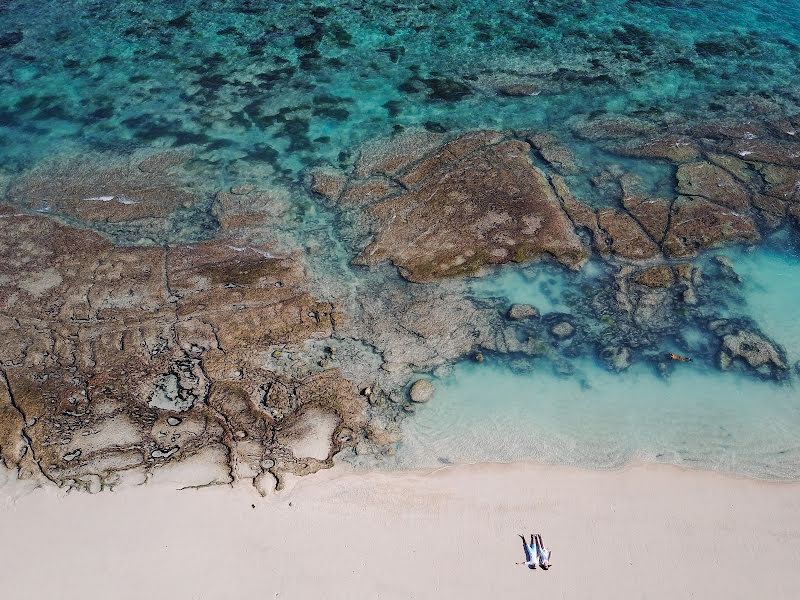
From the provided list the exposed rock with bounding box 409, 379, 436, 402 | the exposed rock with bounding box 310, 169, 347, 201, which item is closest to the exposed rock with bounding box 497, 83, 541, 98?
the exposed rock with bounding box 310, 169, 347, 201

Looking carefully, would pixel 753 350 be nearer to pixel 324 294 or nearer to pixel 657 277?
pixel 657 277

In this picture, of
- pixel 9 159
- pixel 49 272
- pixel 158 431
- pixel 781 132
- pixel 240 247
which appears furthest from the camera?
pixel 781 132

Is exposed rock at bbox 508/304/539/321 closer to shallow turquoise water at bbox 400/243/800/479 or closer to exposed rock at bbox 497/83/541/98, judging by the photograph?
shallow turquoise water at bbox 400/243/800/479

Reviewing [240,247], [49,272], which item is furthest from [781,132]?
[49,272]

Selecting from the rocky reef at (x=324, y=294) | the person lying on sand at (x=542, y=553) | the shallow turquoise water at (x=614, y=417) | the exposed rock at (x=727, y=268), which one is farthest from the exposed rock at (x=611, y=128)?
the person lying on sand at (x=542, y=553)

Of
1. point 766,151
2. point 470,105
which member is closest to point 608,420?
point 766,151

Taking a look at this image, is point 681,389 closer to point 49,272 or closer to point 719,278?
point 719,278
